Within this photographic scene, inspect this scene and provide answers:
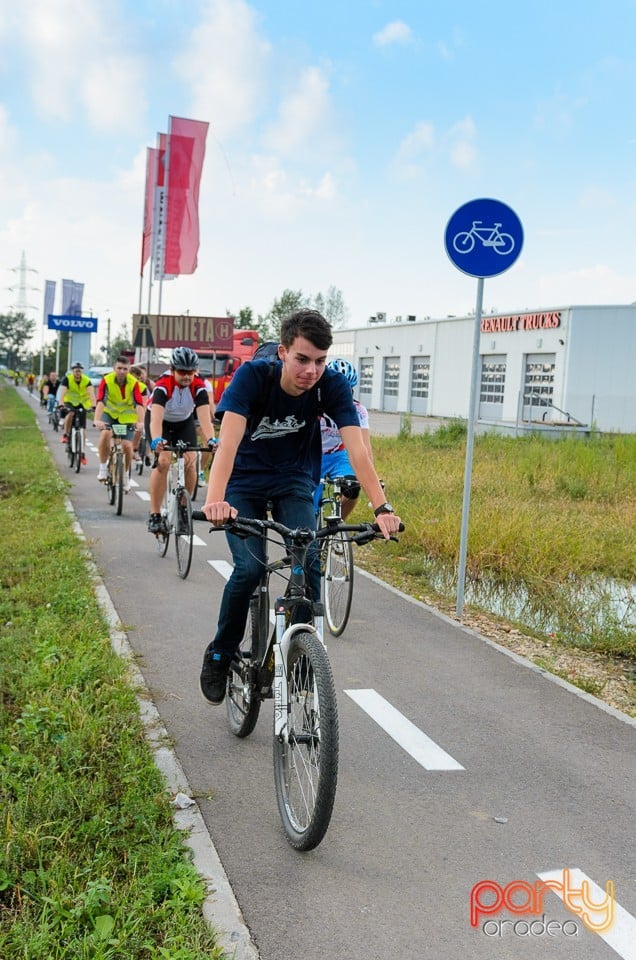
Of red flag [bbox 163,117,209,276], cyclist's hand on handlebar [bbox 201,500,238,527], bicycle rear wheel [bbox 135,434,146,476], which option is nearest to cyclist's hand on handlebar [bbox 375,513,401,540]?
cyclist's hand on handlebar [bbox 201,500,238,527]

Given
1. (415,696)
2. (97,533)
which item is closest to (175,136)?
(97,533)

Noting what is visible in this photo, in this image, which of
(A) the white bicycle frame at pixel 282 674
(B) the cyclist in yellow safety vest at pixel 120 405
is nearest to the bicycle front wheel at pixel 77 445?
(B) the cyclist in yellow safety vest at pixel 120 405

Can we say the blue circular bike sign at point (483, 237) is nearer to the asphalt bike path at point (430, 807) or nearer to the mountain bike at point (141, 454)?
the asphalt bike path at point (430, 807)

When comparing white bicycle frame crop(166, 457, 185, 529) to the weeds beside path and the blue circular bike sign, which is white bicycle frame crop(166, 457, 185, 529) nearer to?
Answer: the weeds beside path

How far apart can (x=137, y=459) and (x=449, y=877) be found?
14.7 metres

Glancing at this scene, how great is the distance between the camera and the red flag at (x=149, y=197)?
24500 mm

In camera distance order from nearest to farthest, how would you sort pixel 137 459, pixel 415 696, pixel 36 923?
pixel 36 923
pixel 415 696
pixel 137 459

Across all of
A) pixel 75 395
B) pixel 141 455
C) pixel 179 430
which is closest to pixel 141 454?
pixel 141 455

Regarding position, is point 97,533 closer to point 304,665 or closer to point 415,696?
point 415,696

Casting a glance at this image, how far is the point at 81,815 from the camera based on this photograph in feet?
11.8

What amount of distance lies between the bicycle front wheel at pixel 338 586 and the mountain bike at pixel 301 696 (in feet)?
8.83

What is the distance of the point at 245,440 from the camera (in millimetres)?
4324

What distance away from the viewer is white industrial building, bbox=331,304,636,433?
37.2 meters

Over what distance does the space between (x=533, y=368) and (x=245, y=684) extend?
38.6 m
